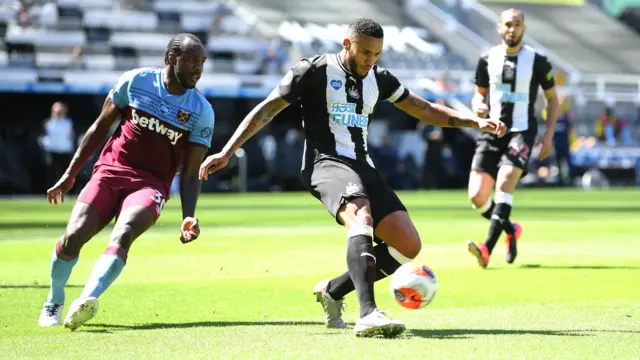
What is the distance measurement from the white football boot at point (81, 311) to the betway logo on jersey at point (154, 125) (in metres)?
1.36

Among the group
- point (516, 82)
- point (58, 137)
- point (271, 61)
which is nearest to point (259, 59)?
point (271, 61)

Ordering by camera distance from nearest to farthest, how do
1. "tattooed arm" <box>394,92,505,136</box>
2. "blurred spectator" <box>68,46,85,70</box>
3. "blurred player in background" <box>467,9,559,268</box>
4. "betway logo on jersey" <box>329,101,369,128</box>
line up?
"betway logo on jersey" <box>329,101,369,128</box> → "tattooed arm" <box>394,92,505,136</box> → "blurred player in background" <box>467,9,559,268</box> → "blurred spectator" <box>68,46,85,70</box>

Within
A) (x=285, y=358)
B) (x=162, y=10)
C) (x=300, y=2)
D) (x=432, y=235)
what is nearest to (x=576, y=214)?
(x=432, y=235)

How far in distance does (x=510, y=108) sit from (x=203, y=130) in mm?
4935

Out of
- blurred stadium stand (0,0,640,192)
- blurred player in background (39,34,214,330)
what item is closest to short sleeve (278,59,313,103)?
blurred player in background (39,34,214,330)

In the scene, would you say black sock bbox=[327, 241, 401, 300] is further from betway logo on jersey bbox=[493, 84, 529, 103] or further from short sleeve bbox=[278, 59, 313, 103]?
betway logo on jersey bbox=[493, 84, 529, 103]

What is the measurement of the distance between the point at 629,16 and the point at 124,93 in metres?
54.1

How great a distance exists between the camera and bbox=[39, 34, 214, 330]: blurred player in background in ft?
24.7

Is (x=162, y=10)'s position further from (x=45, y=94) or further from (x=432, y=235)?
(x=432, y=235)

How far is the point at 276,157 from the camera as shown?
3172cm

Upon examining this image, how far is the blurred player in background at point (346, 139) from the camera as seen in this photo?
704 cm

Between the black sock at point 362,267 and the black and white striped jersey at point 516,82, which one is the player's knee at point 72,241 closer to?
the black sock at point 362,267

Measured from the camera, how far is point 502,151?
11.9 metres

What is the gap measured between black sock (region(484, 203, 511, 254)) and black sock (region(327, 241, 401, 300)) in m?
4.01
